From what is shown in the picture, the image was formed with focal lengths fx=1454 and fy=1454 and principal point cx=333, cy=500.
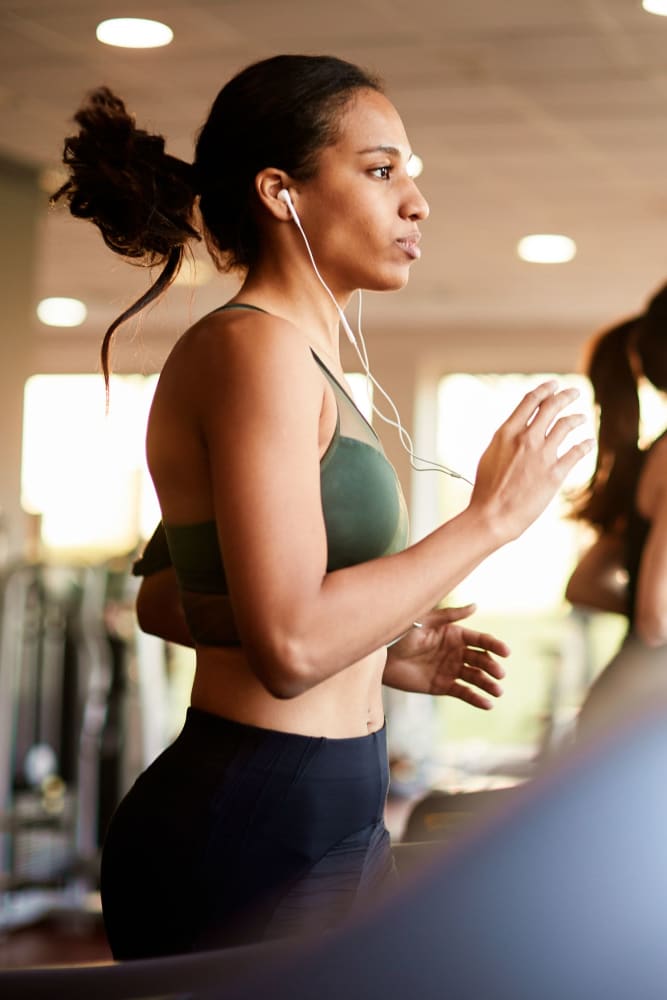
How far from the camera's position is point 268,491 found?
1.10 m

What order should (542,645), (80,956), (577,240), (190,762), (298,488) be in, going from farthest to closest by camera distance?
(542,645), (577,240), (80,956), (190,762), (298,488)

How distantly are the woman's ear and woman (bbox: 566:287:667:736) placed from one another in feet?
3.54

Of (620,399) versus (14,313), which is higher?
(14,313)

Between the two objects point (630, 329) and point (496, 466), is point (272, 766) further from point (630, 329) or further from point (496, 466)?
point (630, 329)

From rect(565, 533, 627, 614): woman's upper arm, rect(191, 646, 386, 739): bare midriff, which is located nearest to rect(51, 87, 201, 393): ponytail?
rect(191, 646, 386, 739): bare midriff

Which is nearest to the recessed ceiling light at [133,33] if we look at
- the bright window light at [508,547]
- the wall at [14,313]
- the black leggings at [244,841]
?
the wall at [14,313]

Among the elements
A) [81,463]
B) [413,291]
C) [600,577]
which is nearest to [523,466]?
[600,577]

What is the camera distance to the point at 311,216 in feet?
4.20

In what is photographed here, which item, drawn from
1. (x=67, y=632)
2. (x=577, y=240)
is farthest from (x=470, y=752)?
(x=67, y=632)

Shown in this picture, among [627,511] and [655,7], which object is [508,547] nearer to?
[655,7]

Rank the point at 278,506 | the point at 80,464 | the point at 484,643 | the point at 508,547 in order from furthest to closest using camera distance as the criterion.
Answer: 1. the point at 80,464
2. the point at 508,547
3. the point at 484,643
4. the point at 278,506

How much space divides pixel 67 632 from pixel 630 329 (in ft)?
9.01

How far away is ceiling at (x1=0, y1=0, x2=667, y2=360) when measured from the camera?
3.92 metres

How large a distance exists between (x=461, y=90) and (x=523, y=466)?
3676 mm
